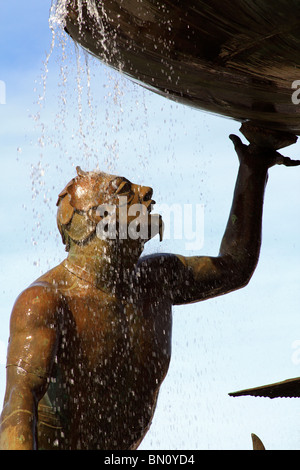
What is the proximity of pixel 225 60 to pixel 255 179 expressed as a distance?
853mm

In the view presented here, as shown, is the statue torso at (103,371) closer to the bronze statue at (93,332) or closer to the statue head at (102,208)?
the bronze statue at (93,332)

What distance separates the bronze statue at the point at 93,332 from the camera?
17.9 feet

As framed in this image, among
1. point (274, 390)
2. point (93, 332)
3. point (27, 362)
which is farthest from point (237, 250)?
point (27, 362)

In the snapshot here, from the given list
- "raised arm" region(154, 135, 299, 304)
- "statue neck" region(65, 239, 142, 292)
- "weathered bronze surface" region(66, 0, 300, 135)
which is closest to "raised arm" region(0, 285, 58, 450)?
"statue neck" region(65, 239, 142, 292)

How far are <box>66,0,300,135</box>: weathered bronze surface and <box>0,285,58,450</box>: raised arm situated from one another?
1.55 m

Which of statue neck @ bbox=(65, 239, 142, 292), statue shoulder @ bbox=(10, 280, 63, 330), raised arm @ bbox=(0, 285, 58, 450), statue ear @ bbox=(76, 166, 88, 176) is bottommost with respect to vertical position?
raised arm @ bbox=(0, 285, 58, 450)

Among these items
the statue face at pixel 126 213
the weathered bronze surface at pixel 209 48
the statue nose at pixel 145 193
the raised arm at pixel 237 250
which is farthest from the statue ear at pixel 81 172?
the weathered bronze surface at pixel 209 48

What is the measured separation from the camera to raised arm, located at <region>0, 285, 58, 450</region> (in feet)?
17.1

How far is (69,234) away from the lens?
5879mm

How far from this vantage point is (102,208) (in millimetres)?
5762

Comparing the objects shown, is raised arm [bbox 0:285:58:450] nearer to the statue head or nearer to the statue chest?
the statue chest

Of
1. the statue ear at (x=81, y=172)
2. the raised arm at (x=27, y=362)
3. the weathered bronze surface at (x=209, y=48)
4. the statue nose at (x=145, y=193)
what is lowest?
the raised arm at (x=27, y=362)
